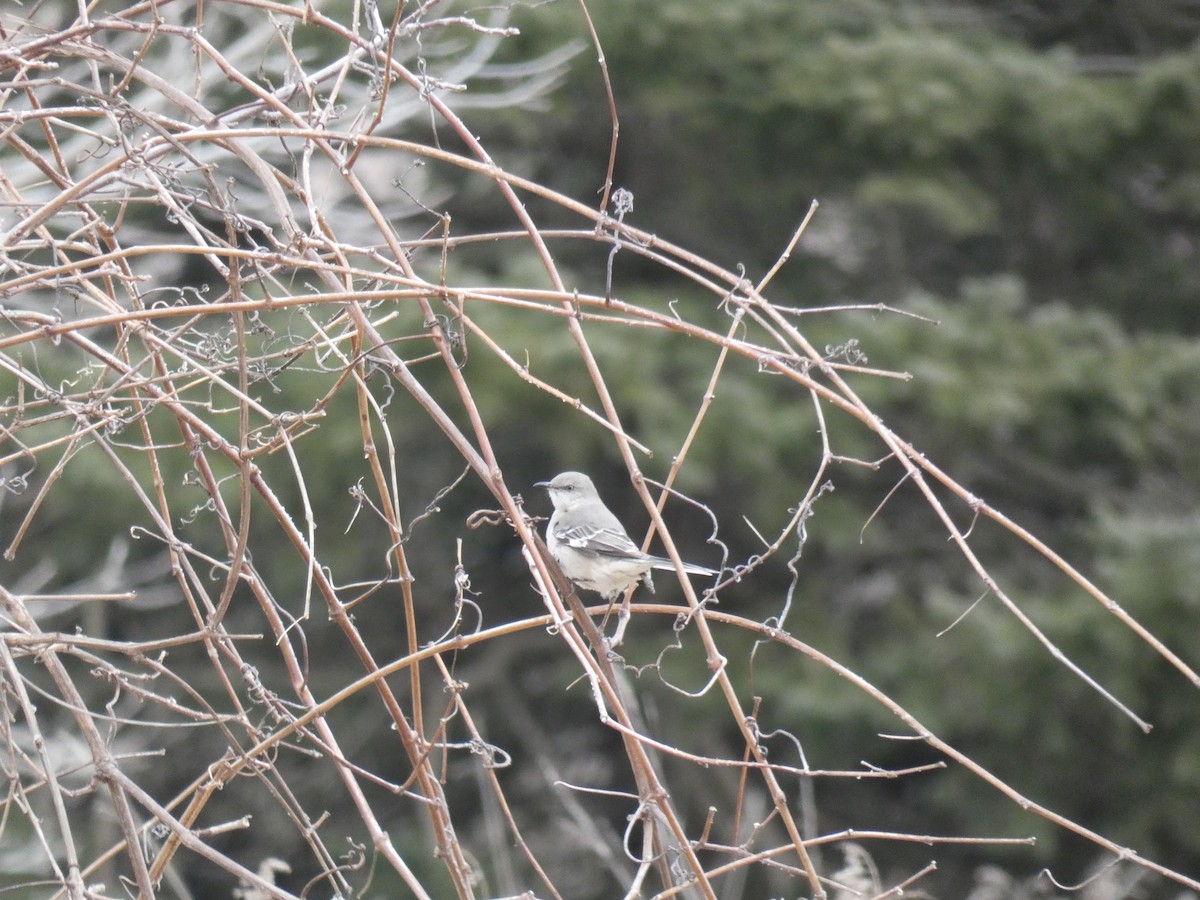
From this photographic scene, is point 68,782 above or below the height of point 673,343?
below

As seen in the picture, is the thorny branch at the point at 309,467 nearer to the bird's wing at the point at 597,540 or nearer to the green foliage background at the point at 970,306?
the bird's wing at the point at 597,540

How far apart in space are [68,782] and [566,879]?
3.10m

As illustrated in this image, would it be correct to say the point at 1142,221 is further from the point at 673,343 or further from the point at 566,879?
the point at 566,879

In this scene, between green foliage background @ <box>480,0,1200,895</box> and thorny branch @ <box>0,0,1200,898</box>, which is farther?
green foliage background @ <box>480,0,1200,895</box>

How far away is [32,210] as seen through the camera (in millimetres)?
1929

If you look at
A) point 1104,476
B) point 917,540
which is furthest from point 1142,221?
point 917,540

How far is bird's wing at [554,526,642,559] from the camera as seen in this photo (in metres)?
3.56

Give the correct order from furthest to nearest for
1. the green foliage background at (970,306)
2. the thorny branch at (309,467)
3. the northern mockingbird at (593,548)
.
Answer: the green foliage background at (970,306), the northern mockingbird at (593,548), the thorny branch at (309,467)

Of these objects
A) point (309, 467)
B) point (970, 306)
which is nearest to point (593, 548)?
point (309, 467)

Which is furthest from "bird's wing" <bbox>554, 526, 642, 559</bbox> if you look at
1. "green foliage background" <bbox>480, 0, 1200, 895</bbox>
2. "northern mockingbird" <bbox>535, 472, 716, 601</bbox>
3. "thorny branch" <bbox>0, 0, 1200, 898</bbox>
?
"green foliage background" <bbox>480, 0, 1200, 895</bbox>

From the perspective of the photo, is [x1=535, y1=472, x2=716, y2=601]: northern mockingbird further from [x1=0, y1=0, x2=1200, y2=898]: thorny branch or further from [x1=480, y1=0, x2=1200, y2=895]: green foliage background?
[x1=480, y1=0, x2=1200, y2=895]: green foliage background

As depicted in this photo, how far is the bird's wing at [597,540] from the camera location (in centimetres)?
356

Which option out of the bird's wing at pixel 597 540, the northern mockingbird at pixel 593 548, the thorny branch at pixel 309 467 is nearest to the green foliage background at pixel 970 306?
the thorny branch at pixel 309 467

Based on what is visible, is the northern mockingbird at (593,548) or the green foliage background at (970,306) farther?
the green foliage background at (970,306)
